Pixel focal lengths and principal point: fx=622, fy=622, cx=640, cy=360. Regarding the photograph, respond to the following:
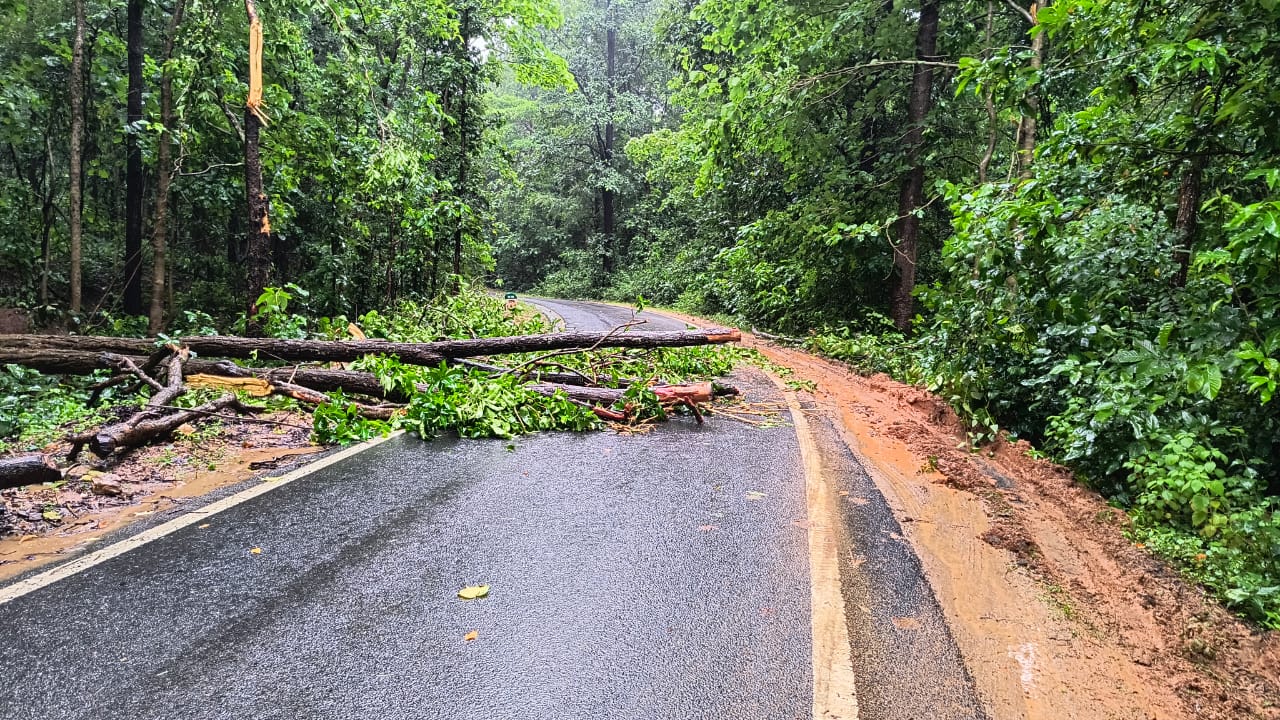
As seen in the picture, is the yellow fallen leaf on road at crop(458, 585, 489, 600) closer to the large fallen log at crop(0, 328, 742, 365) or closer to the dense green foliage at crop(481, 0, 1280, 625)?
the dense green foliage at crop(481, 0, 1280, 625)

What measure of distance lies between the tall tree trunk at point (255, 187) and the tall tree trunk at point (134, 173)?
11.7ft

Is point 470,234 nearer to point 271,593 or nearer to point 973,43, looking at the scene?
point 973,43

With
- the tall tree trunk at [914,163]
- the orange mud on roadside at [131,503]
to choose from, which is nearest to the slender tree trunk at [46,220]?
the orange mud on roadside at [131,503]

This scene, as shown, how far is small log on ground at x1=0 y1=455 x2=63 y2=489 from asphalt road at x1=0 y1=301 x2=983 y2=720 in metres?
0.94

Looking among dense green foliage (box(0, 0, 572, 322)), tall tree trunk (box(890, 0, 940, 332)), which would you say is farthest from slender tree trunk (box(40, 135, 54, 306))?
tall tree trunk (box(890, 0, 940, 332))

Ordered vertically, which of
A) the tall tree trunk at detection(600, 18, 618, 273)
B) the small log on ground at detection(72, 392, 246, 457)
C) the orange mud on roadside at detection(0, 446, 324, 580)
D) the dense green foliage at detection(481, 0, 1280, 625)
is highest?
the tall tree trunk at detection(600, 18, 618, 273)

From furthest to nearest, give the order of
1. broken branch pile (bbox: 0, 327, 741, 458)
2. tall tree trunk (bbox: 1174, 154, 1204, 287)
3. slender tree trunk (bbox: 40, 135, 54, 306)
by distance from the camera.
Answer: slender tree trunk (bbox: 40, 135, 54, 306) < broken branch pile (bbox: 0, 327, 741, 458) < tall tree trunk (bbox: 1174, 154, 1204, 287)

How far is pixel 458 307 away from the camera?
45.9ft

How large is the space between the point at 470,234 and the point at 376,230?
257 centimetres

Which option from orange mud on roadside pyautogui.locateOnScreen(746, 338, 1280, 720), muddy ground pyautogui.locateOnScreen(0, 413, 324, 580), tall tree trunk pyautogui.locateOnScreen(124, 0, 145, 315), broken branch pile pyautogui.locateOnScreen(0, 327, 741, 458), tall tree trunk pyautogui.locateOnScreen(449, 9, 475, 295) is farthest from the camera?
tall tree trunk pyautogui.locateOnScreen(449, 9, 475, 295)

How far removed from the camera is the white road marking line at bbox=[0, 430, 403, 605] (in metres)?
3.06

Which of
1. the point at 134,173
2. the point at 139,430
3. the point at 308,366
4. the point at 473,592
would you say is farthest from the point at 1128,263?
the point at 134,173

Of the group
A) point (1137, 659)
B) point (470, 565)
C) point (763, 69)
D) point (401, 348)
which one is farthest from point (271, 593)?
point (763, 69)

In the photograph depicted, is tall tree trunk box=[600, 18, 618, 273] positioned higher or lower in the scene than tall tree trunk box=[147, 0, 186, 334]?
higher
